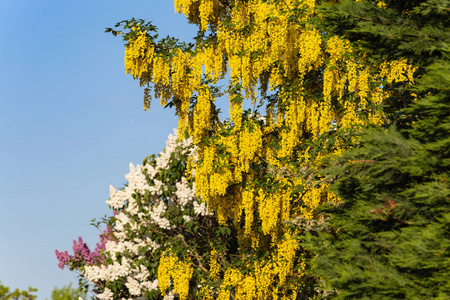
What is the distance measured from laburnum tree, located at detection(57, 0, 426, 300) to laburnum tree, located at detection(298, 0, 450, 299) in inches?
93.4

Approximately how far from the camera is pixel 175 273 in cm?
1211

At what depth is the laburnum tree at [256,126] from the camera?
10.5 m

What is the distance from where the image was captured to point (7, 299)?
288 inches

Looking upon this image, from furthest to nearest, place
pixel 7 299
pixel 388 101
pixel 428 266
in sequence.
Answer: pixel 388 101 < pixel 7 299 < pixel 428 266

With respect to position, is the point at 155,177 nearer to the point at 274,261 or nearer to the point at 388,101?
the point at 274,261

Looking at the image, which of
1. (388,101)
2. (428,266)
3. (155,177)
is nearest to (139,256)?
(155,177)

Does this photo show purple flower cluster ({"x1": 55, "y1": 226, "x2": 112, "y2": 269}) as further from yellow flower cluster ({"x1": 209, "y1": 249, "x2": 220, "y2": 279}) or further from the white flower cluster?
yellow flower cluster ({"x1": 209, "y1": 249, "x2": 220, "y2": 279})

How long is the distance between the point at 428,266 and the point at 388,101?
517cm

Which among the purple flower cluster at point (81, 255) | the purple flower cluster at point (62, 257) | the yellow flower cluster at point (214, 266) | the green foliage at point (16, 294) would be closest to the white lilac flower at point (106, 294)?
the purple flower cluster at point (81, 255)

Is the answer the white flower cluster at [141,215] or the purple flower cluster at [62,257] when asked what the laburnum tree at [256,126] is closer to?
the white flower cluster at [141,215]

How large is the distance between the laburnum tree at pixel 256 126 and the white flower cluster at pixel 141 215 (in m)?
0.08

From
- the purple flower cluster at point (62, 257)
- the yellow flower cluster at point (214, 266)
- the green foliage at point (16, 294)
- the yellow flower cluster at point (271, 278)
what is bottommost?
the green foliage at point (16, 294)

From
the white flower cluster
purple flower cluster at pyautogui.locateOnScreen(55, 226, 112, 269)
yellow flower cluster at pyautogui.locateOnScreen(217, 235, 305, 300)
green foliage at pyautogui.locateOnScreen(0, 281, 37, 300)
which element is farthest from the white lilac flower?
green foliage at pyautogui.locateOnScreen(0, 281, 37, 300)

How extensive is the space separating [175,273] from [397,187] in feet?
21.1
